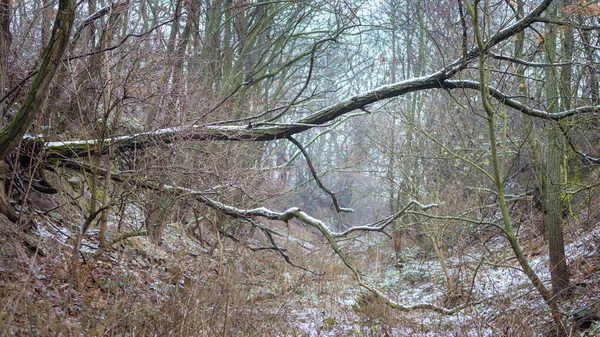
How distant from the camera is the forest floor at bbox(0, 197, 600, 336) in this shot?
371cm

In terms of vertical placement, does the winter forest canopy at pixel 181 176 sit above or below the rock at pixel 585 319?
above

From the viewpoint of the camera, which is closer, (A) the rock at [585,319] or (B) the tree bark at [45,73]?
(B) the tree bark at [45,73]

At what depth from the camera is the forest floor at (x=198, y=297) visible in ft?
12.2

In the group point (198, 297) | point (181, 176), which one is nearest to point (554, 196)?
point (198, 297)

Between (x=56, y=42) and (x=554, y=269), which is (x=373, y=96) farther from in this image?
(x=56, y=42)

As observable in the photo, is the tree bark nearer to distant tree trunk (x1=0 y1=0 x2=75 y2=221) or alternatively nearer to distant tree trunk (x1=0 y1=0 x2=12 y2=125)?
→ distant tree trunk (x1=0 y1=0 x2=75 y2=221)

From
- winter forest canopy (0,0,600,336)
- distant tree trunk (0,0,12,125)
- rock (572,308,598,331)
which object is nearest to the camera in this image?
winter forest canopy (0,0,600,336)

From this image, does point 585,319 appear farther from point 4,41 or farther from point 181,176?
point 4,41

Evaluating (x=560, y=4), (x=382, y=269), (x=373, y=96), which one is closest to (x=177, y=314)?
(x=373, y=96)

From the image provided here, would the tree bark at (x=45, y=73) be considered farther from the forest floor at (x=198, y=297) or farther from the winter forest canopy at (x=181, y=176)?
the forest floor at (x=198, y=297)

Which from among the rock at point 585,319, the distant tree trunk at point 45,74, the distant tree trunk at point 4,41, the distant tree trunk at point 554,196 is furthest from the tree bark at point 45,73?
the rock at point 585,319

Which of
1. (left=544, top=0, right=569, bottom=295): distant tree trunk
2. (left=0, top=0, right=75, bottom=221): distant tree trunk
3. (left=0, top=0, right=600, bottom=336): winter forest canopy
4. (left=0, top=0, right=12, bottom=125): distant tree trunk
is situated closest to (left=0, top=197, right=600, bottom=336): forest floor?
(left=0, top=0, right=600, bottom=336): winter forest canopy

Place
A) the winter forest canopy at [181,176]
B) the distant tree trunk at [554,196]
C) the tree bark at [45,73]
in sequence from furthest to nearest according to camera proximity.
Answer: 1. the distant tree trunk at [554,196]
2. the winter forest canopy at [181,176]
3. the tree bark at [45,73]

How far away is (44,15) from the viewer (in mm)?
5676
